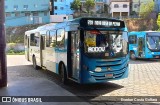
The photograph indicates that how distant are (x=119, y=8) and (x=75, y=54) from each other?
229ft

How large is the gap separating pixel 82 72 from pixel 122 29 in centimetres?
241

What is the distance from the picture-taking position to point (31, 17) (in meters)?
75.4

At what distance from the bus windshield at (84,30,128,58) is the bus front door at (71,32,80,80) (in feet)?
1.71

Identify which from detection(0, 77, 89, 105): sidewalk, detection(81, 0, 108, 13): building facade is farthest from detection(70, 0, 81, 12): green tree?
detection(0, 77, 89, 105): sidewalk

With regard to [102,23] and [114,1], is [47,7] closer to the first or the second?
[114,1]

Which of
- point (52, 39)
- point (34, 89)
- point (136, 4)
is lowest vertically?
point (34, 89)

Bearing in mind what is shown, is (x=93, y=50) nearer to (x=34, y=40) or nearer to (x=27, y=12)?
(x=34, y=40)

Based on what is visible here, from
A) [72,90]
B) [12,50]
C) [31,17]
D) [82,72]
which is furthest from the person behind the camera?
[31,17]

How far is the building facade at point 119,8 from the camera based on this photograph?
78.7 meters

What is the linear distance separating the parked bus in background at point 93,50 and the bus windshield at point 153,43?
1233cm

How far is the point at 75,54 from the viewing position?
11.3 m

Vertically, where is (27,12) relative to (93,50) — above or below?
above

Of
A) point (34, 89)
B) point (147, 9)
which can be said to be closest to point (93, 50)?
point (34, 89)

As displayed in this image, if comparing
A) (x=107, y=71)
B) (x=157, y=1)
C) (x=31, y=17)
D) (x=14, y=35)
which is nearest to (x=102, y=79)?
(x=107, y=71)
